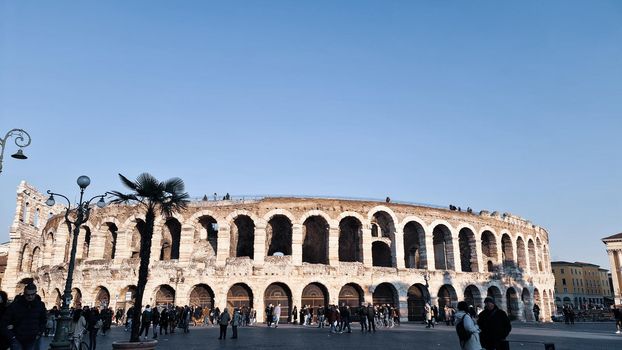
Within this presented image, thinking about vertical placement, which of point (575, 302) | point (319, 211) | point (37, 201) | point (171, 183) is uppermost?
point (37, 201)

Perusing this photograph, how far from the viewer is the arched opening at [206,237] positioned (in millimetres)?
30125

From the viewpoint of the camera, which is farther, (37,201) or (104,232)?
(37,201)

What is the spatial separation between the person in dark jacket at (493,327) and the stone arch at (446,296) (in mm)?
25530

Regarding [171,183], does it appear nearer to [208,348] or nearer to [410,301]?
[208,348]

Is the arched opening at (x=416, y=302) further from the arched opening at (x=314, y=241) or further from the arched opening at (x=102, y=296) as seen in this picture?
the arched opening at (x=102, y=296)

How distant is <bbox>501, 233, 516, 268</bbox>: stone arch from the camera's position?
3672cm

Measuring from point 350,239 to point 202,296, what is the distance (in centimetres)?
1147

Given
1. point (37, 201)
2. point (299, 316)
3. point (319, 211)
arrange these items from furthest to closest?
point (37, 201) → point (319, 211) → point (299, 316)

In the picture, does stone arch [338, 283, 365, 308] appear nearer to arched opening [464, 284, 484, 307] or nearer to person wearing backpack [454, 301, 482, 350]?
arched opening [464, 284, 484, 307]

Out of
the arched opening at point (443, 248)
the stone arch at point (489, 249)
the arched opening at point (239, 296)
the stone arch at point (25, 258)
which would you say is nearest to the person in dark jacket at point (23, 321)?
the arched opening at point (239, 296)

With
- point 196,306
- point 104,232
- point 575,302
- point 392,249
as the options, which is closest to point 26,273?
point 104,232

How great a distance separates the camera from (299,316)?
27.5 meters

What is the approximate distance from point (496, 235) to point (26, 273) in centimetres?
3938

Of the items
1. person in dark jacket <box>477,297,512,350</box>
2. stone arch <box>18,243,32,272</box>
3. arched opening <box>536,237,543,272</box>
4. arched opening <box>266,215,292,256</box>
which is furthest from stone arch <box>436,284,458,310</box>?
stone arch <box>18,243,32,272</box>
